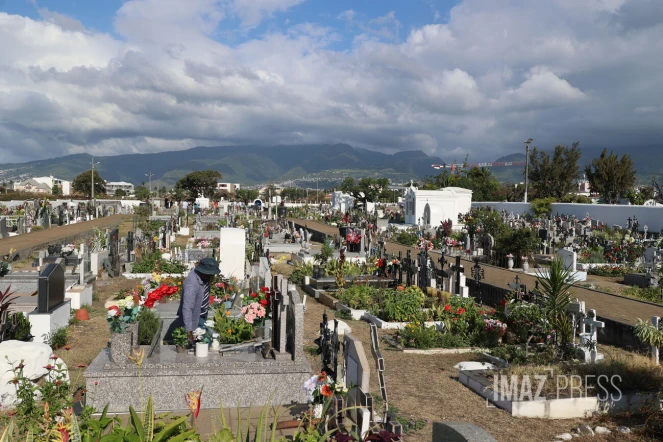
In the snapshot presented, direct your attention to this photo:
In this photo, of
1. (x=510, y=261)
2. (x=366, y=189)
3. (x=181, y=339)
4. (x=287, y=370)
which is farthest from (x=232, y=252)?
(x=366, y=189)

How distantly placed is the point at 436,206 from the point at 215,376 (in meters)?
35.9

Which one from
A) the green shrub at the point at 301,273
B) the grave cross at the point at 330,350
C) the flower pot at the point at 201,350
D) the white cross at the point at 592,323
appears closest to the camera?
the grave cross at the point at 330,350

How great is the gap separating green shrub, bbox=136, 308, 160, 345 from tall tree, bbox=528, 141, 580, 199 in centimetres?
5883

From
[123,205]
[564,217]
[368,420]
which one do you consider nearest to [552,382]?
[368,420]

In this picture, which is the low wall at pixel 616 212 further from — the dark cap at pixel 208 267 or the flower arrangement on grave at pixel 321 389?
the flower arrangement on grave at pixel 321 389

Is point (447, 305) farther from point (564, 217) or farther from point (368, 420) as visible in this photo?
point (564, 217)

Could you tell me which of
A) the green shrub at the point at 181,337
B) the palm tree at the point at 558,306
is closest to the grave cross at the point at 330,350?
the green shrub at the point at 181,337

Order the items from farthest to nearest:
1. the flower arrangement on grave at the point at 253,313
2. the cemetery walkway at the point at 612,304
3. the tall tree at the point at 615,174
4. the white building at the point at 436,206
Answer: the tall tree at the point at 615,174 < the white building at the point at 436,206 < the cemetery walkway at the point at 612,304 < the flower arrangement on grave at the point at 253,313

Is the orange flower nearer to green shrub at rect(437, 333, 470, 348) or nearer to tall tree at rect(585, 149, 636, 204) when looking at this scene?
green shrub at rect(437, 333, 470, 348)

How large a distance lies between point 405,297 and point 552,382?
18.1 ft

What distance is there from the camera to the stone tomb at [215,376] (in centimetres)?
654

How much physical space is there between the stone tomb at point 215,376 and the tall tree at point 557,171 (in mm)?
59256

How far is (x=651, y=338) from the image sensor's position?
8320 mm

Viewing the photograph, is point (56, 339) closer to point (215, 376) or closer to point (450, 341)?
point (215, 376)
